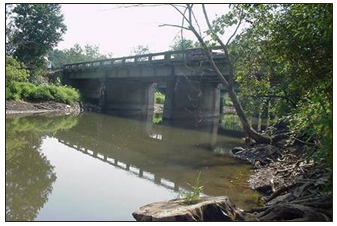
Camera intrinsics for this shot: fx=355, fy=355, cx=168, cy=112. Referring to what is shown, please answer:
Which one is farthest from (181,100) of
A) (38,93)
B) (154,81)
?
(38,93)

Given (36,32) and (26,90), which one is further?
(36,32)

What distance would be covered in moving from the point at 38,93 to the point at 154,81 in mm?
10781

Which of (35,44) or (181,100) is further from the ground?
(35,44)

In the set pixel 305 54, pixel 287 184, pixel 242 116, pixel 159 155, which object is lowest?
pixel 159 155

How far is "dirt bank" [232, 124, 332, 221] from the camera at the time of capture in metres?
4.89

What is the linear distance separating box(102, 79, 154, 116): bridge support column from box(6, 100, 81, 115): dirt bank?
3.31m

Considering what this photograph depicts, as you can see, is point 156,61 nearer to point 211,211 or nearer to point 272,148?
point 272,148

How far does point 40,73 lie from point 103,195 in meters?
35.5

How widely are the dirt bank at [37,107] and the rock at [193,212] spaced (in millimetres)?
21663

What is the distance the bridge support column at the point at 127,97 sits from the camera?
34.6 metres

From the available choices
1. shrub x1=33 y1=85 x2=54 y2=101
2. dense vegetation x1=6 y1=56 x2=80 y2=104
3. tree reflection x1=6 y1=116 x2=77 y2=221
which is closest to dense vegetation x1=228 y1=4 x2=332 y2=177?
tree reflection x1=6 y1=116 x2=77 y2=221

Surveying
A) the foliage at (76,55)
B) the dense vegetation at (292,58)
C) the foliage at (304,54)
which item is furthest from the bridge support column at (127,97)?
the foliage at (76,55)

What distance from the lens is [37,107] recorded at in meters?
28.0

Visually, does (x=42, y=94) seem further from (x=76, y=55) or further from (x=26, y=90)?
(x=76, y=55)
